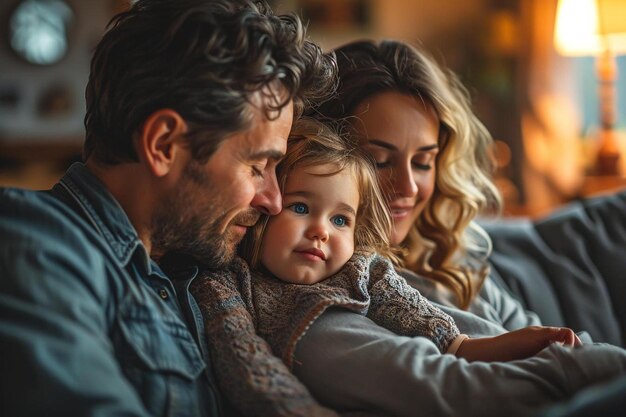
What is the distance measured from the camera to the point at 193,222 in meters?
1.23

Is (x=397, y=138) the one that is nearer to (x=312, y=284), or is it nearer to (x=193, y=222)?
(x=312, y=284)

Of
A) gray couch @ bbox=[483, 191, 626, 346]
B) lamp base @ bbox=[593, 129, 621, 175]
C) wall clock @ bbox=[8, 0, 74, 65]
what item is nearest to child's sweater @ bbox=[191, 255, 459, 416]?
gray couch @ bbox=[483, 191, 626, 346]

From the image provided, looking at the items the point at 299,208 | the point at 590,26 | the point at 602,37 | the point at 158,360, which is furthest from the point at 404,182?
the point at 590,26

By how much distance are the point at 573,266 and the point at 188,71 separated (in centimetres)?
116

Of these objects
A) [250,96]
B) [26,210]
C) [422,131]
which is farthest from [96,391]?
[422,131]

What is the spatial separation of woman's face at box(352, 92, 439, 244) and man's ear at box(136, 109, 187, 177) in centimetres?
48

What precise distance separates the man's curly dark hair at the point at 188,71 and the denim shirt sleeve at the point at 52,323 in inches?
8.3

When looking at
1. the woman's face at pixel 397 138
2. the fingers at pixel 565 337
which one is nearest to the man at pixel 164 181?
the woman's face at pixel 397 138

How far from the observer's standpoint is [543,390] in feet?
3.64

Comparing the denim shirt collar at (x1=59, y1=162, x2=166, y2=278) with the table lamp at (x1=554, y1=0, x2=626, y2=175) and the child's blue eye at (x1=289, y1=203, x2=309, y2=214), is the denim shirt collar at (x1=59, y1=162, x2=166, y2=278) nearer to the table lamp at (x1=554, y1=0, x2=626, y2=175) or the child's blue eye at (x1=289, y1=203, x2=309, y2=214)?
the child's blue eye at (x1=289, y1=203, x2=309, y2=214)

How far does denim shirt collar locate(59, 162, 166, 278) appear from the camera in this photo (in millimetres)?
1157

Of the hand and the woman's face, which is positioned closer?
the hand

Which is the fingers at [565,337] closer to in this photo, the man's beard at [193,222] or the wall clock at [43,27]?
the man's beard at [193,222]

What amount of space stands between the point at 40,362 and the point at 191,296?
40 centimetres
